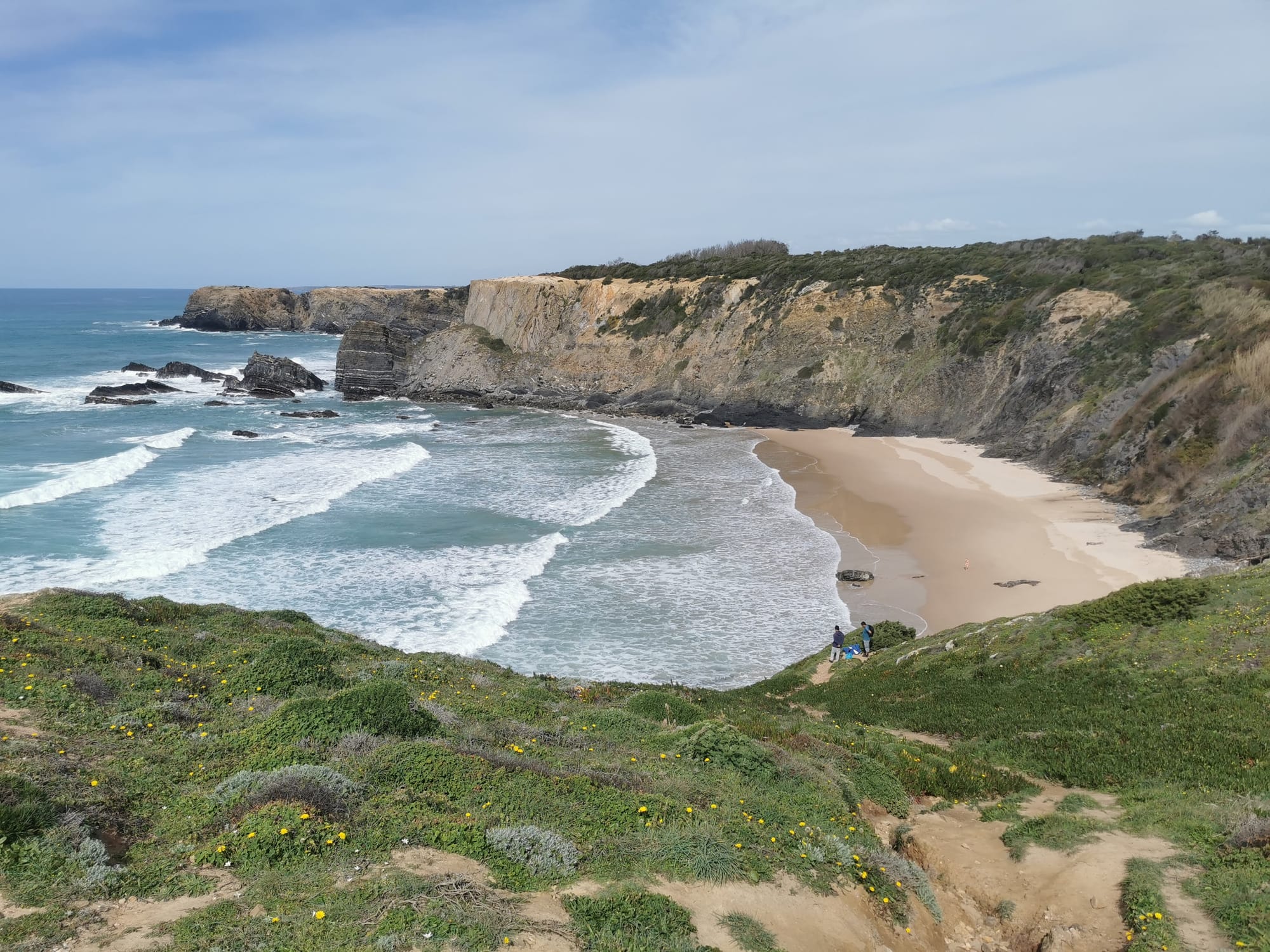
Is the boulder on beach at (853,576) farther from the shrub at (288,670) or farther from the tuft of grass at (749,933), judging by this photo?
the tuft of grass at (749,933)

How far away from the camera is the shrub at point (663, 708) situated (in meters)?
12.2

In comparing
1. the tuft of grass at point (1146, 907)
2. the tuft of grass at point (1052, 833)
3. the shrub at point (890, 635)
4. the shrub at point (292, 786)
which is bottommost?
the shrub at point (890, 635)

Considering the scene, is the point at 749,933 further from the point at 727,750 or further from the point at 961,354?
the point at 961,354

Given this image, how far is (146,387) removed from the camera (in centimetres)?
6391

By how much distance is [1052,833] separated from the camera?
8.90 m

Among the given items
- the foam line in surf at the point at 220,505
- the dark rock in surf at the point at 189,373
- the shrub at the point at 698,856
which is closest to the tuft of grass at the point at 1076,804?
the shrub at the point at 698,856

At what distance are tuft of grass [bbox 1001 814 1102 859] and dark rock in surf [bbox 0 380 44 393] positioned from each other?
73456 millimetres

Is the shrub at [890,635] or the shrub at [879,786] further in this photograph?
the shrub at [890,635]

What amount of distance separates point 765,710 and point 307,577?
16.0 metres

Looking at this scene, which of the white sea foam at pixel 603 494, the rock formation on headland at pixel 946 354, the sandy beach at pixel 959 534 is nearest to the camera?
the sandy beach at pixel 959 534

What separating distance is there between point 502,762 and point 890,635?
13524mm

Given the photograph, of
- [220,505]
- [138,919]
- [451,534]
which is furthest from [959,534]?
[138,919]

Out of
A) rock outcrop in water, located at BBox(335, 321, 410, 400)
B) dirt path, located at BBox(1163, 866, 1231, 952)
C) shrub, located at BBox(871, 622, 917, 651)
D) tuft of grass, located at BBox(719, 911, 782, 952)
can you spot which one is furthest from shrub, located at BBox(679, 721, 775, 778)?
rock outcrop in water, located at BBox(335, 321, 410, 400)

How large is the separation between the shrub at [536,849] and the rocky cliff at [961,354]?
933 inches
